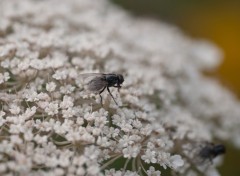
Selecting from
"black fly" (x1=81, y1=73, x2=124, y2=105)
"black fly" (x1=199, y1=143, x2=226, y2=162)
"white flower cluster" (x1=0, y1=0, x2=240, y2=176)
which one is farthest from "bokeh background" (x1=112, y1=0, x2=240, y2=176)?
"black fly" (x1=81, y1=73, x2=124, y2=105)

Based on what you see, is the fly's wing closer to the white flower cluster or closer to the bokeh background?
the white flower cluster

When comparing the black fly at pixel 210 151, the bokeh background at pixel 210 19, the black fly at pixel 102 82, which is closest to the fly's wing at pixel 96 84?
the black fly at pixel 102 82

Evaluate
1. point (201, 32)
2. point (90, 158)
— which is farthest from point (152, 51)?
point (201, 32)

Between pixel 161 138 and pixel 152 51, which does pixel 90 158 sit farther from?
pixel 152 51

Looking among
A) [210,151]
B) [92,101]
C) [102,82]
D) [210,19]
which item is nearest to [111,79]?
[102,82]

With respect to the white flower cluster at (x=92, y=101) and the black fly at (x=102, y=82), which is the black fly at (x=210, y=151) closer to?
the white flower cluster at (x=92, y=101)
